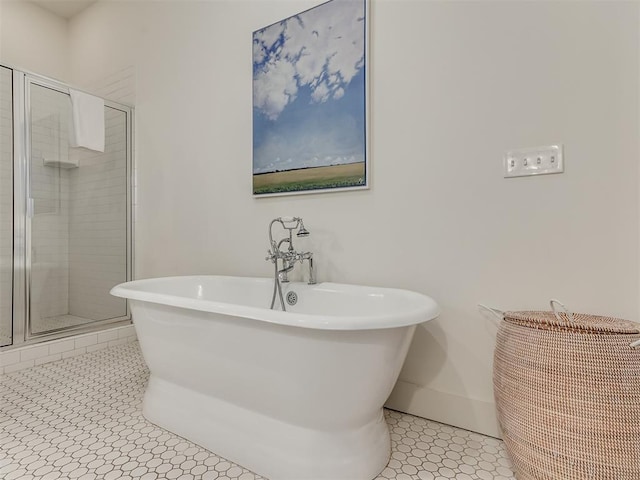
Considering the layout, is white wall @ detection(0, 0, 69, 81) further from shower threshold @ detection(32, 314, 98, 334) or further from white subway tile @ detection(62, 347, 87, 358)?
white subway tile @ detection(62, 347, 87, 358)

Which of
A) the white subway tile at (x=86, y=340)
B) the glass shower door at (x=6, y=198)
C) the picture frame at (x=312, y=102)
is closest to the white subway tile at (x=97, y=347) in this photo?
the white subway tile at (x=86, y=340)

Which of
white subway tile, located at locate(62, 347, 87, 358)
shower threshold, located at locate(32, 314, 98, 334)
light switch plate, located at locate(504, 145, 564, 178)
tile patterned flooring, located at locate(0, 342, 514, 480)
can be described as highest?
light switch plate, located at locate(504, 145, 564, 178)

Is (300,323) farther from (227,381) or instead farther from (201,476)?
(201,476)

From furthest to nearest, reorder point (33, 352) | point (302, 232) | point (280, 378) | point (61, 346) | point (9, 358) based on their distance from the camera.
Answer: point (61, 346) → point (33, 352) → point (9, 358) → point (302, 232) → point (280, 378)

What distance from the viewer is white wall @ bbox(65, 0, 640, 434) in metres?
1.30

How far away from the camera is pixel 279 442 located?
1239 millimetres

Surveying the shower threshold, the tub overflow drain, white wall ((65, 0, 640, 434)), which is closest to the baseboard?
white wall ((65, 0, 640, 434))

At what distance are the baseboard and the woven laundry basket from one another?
308mm

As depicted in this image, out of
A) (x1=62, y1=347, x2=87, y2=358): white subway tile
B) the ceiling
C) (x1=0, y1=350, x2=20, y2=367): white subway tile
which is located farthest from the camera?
the ceiling

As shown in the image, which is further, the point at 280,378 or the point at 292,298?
the point at 292,298

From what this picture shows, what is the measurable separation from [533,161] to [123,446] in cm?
198

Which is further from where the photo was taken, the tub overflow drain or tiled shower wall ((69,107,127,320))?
tiled shower wall ((69,107,127,320))

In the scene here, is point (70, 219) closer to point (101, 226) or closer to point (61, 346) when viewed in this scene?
point (101, 226)

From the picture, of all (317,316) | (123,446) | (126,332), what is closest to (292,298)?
(317,316)
